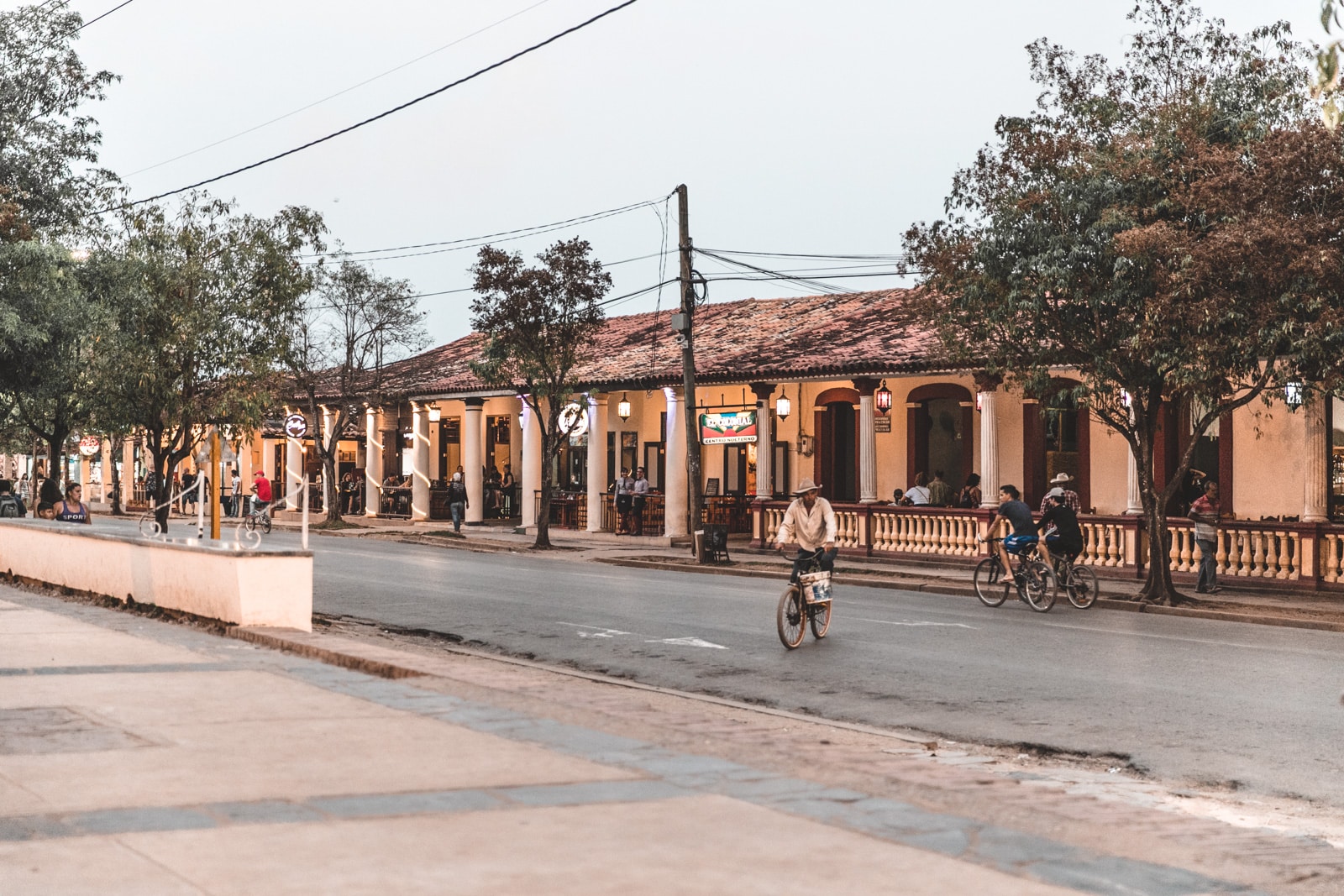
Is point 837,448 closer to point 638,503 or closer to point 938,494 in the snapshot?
point 938,494

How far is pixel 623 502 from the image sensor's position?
1476 inches

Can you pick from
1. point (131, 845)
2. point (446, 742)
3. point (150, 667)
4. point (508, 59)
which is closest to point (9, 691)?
point (150, 667)

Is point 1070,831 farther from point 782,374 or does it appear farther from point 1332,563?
point 782,374

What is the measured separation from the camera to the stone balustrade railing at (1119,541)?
21.9m

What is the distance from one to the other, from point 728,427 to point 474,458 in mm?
10029

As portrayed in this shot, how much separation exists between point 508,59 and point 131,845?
51.4 ft

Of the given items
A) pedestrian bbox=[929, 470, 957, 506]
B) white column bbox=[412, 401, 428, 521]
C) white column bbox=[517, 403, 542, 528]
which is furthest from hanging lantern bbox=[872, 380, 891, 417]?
white column bbox=[412, 401, 428, 521]

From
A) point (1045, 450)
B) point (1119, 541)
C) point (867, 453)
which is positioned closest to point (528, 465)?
point (867, 453)

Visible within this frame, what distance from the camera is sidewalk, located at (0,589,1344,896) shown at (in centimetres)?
535

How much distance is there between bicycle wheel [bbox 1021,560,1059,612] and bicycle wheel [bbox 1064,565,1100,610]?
32 centimetres

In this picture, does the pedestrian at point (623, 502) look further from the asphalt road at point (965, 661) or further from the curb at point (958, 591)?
the asphalt road at point (965, 661)

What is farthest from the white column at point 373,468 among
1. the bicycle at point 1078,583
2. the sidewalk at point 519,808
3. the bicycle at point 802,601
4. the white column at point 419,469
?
the sidewalk at point 519,808

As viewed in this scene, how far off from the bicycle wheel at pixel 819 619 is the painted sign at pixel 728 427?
17.7 m

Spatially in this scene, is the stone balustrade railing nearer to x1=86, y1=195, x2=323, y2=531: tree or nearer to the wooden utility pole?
the wooden utility pole
